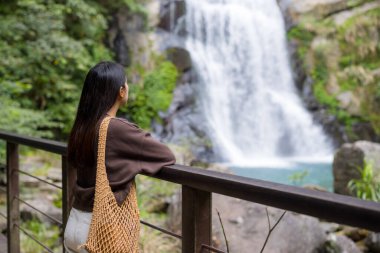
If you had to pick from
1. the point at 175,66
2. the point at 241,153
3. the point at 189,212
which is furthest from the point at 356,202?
the point at 175,66

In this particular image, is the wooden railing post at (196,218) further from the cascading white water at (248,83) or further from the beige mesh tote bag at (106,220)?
the cascading white water at (248,83)

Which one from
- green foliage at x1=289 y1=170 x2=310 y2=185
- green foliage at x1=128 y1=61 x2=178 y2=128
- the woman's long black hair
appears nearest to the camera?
the woman's long black hair

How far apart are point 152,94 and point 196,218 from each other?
1170 centimetres

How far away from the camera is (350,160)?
7.54 m

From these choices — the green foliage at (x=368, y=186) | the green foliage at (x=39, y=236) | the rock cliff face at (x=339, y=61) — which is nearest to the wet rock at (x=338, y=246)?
the green foliage at (x=368, y=186)

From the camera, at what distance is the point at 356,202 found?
1001mm

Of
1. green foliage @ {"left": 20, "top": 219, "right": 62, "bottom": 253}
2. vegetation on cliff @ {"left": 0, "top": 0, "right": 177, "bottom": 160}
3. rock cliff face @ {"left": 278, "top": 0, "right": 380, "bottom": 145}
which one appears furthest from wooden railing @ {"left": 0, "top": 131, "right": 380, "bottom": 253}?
rock cliff face @ {"left": 278, "top": 0, "right": 380, "bottom": 145}

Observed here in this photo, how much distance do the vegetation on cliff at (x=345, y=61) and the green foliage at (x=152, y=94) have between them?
471cm

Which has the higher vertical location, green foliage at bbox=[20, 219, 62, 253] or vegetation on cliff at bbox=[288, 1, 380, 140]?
vegetation on cliff at bbox=[288, 1, 380, 140]

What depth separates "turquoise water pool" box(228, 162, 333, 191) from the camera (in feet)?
31.7

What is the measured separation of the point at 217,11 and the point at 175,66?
A: 283 cm

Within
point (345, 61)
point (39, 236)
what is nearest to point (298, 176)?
point (39, 236)

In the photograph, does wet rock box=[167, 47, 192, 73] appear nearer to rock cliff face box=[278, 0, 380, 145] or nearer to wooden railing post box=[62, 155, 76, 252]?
rock cliff face box=[278, 0, 380, 145]

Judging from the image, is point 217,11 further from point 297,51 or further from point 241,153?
point 241,153
